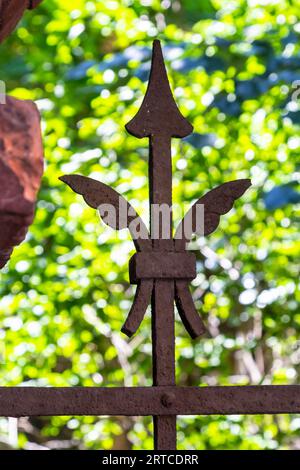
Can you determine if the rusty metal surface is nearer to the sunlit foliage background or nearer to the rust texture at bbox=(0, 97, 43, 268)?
the rust texture at bbox=(0, 97, 43, 268)

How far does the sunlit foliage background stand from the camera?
2746mm

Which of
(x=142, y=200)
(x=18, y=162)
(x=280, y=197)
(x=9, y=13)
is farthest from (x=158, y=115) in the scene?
(x=142, y=200)

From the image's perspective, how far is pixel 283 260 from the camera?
2855mm

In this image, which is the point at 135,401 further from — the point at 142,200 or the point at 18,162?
the point at 142,200

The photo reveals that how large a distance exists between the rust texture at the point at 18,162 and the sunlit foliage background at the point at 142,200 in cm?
190

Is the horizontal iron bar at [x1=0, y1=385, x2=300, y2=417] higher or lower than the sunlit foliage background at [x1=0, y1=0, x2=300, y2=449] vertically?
lower

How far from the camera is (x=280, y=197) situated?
7.93 ft

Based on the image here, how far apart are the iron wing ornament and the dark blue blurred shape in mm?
1199

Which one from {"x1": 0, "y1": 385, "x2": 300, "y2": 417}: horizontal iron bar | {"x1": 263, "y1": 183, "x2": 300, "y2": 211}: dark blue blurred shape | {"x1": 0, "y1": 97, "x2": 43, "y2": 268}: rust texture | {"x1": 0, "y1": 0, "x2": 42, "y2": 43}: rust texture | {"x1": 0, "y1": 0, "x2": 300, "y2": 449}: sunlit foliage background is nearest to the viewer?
{"x1": 0, "y1": 97, "x2": 43, "y2": 268}: rust texture

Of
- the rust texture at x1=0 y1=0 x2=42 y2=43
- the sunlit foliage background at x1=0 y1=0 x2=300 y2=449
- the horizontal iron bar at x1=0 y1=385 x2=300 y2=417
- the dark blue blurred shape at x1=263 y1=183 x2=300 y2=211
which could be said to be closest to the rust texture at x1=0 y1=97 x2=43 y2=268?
the rust texture at x1=0 y1=0 x2=42 y2=43

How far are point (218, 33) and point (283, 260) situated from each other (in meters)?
0.79

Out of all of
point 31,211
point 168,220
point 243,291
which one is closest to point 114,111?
point 243,291

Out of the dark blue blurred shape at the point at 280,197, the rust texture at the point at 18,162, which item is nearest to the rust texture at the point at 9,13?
the rust texture at the point at 18,162
